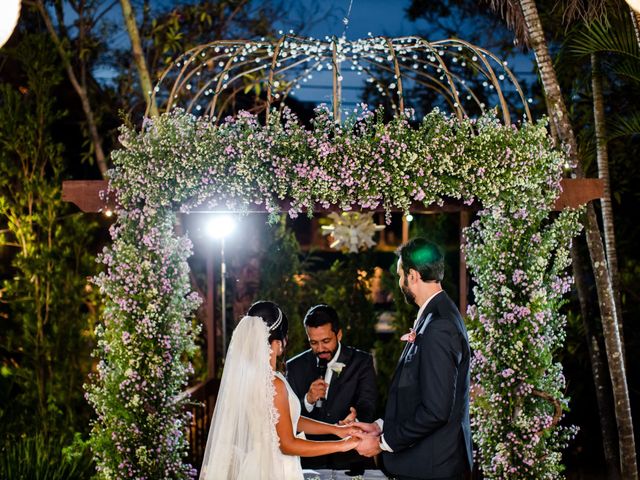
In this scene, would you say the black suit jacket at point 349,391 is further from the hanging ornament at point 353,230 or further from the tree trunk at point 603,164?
the hanging ornament at point 353,230

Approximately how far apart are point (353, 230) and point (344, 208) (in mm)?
4598

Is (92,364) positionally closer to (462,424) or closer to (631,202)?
(462,424)

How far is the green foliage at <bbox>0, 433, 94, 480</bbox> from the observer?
6.00 metres

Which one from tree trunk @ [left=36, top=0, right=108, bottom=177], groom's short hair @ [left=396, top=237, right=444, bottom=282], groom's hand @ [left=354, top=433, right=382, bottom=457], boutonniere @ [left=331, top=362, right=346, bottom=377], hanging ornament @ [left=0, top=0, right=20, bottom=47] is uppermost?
tree trunk @ [left=36, top=0, right=108, bottom=177]

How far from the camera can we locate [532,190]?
5152mm

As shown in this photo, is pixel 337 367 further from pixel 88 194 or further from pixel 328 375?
pixel 88 194

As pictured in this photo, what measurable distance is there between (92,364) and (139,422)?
9.91 feet

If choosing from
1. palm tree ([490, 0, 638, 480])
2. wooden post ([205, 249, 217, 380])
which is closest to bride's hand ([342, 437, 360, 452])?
palm tree ([490, 0, 638, 480])

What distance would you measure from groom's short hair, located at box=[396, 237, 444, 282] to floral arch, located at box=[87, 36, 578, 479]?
68 cm

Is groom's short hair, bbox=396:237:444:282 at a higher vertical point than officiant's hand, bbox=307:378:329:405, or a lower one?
higher

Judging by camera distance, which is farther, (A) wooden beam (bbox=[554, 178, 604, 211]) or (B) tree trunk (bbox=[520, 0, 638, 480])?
(B) tree trunk (bbox=[520, 0, 638, 480])

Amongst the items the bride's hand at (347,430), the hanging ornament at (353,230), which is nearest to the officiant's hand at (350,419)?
the bride's hand at (347,430)

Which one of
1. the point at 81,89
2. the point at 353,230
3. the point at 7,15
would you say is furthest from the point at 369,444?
the point at 81,89

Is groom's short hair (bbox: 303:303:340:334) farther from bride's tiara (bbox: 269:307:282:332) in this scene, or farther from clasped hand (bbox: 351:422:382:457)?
bride's tiara (bbox: 269:307:282:332)
